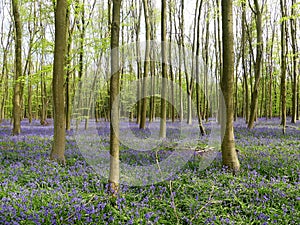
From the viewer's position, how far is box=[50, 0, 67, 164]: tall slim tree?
23.1 feet

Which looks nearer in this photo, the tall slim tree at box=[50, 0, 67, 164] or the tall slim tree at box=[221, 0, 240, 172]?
the tall slim tree at box=[221, 0, 240, 172]

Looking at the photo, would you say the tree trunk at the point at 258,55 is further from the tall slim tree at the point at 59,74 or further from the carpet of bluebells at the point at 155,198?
the tall slim tree at the point at 59,74

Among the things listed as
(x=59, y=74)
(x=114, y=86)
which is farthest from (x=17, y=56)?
(x=114, y=86)

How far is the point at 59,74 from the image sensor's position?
7.25 meters

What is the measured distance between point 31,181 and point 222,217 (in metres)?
3.87

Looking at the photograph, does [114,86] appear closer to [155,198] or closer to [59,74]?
[155,198]

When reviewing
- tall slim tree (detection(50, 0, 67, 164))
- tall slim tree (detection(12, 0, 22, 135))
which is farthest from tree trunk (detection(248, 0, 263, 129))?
tall slim tree (detection(12, 0, 22, 135))

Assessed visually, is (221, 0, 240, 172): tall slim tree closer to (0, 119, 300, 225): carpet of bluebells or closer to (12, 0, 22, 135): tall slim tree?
(0, 119, 300, 225): carpet of bluebells

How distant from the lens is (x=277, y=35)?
96.3ft

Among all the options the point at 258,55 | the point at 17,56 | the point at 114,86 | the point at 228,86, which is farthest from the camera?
the point at 258,55

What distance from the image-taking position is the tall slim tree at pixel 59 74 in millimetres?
7051

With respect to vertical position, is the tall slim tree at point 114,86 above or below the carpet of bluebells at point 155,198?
above

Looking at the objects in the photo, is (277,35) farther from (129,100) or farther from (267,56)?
(129,100)

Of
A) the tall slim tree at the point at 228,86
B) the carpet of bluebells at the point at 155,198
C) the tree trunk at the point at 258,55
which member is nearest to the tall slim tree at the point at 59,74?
the carpet of bluebells at the point at 155,198
